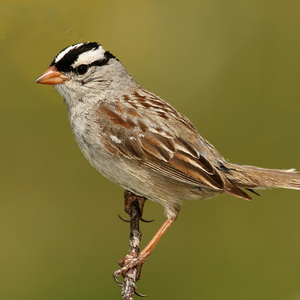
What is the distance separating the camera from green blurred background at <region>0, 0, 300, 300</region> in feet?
17.1

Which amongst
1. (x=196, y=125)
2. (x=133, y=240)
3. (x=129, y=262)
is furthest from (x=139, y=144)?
(x=196, y=125)

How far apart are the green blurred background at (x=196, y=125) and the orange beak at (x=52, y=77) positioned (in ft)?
2.65

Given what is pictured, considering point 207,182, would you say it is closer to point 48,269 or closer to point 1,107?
point 48,269

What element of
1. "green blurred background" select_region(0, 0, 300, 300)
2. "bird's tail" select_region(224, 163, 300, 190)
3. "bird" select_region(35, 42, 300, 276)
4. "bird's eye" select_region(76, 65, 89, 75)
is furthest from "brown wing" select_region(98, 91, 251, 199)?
"green blurred background" select_region(0, 0, 300, 300)

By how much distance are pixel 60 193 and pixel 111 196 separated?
56 cm

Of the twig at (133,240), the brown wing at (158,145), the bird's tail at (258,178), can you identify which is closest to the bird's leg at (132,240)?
the twig at (133,240)

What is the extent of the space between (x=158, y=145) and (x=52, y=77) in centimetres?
98

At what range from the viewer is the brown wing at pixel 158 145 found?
12.6 feet

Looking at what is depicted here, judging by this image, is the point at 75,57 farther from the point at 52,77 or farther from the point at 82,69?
the point at 52,77

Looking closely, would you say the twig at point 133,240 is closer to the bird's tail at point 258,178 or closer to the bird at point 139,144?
the bird at point 139,144

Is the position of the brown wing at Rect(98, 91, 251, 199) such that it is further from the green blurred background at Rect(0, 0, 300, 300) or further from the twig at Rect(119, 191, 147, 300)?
the green blurred background at Rect(0, 0, 300, 300)

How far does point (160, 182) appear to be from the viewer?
395 centimetres

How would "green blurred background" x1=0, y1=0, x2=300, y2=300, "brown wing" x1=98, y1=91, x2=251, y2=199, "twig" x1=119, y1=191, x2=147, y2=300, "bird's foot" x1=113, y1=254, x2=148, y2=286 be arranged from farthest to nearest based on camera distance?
"green blurred background" x1=0, y1=0, x2=300, y2=300 → "bird's foot" x1=113, y1=254, x2=148, y2=286 → "brown wing" x1=98, y1=91, x2=251, y2=199 → "twig" x1=119, y1=191, x2=147, y2=300

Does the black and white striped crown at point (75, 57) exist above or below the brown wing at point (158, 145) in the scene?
above
